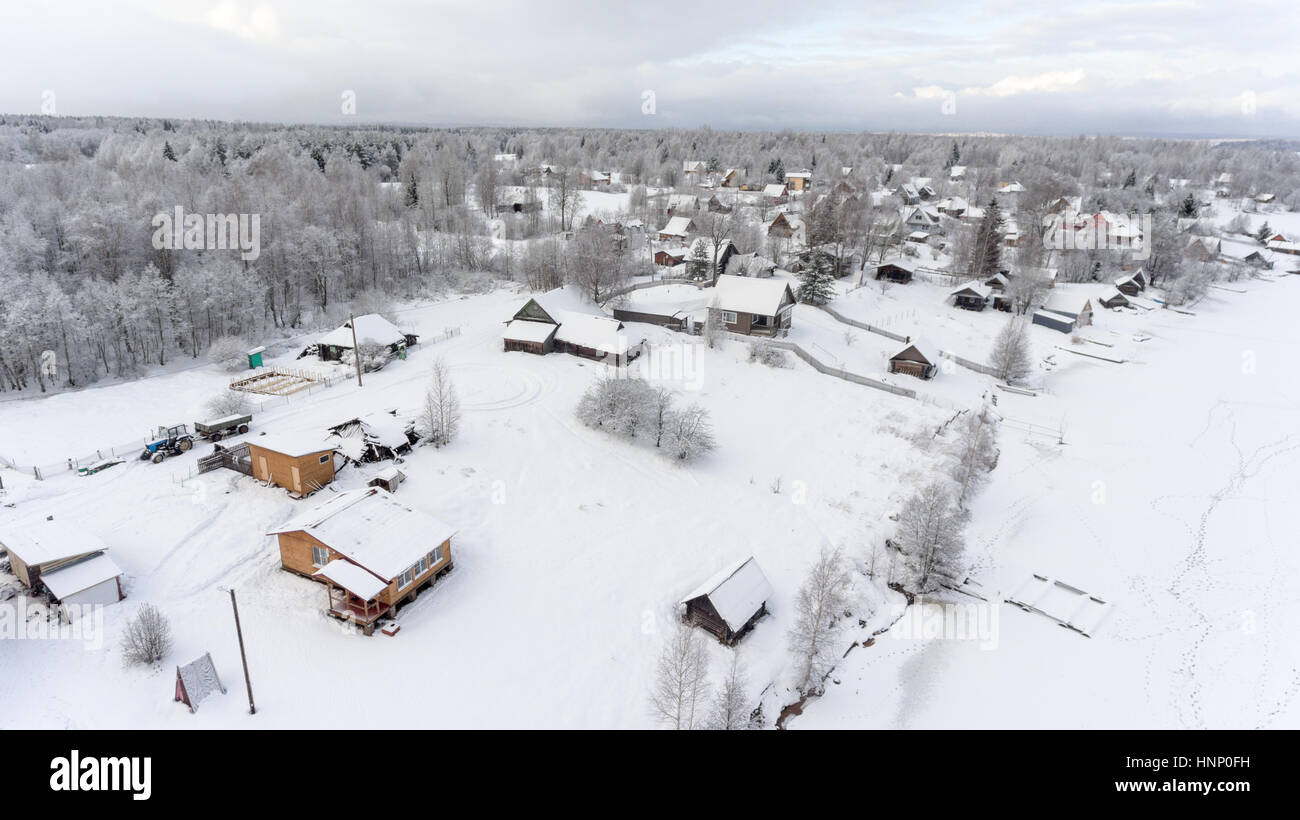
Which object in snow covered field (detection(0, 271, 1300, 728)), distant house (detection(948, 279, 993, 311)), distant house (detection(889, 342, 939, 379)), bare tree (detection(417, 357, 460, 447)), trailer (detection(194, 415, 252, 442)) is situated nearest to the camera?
snow covered field (detection(0, 271, 1300, 728))

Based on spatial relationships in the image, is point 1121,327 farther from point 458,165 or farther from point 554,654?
point 458,165

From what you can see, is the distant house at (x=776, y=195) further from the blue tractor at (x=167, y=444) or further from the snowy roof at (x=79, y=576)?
the snowy roof at (x=79, y=576)

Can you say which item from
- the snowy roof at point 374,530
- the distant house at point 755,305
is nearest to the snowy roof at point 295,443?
the snowy roof at point 374,530

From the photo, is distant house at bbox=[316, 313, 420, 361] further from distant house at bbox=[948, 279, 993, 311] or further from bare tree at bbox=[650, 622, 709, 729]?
distant house at bbox=[948, 279, 993, 311]

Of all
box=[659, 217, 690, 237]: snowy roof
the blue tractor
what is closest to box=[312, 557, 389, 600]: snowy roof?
the blue tractor

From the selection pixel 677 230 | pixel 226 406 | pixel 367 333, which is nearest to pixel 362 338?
pixel 367 333
